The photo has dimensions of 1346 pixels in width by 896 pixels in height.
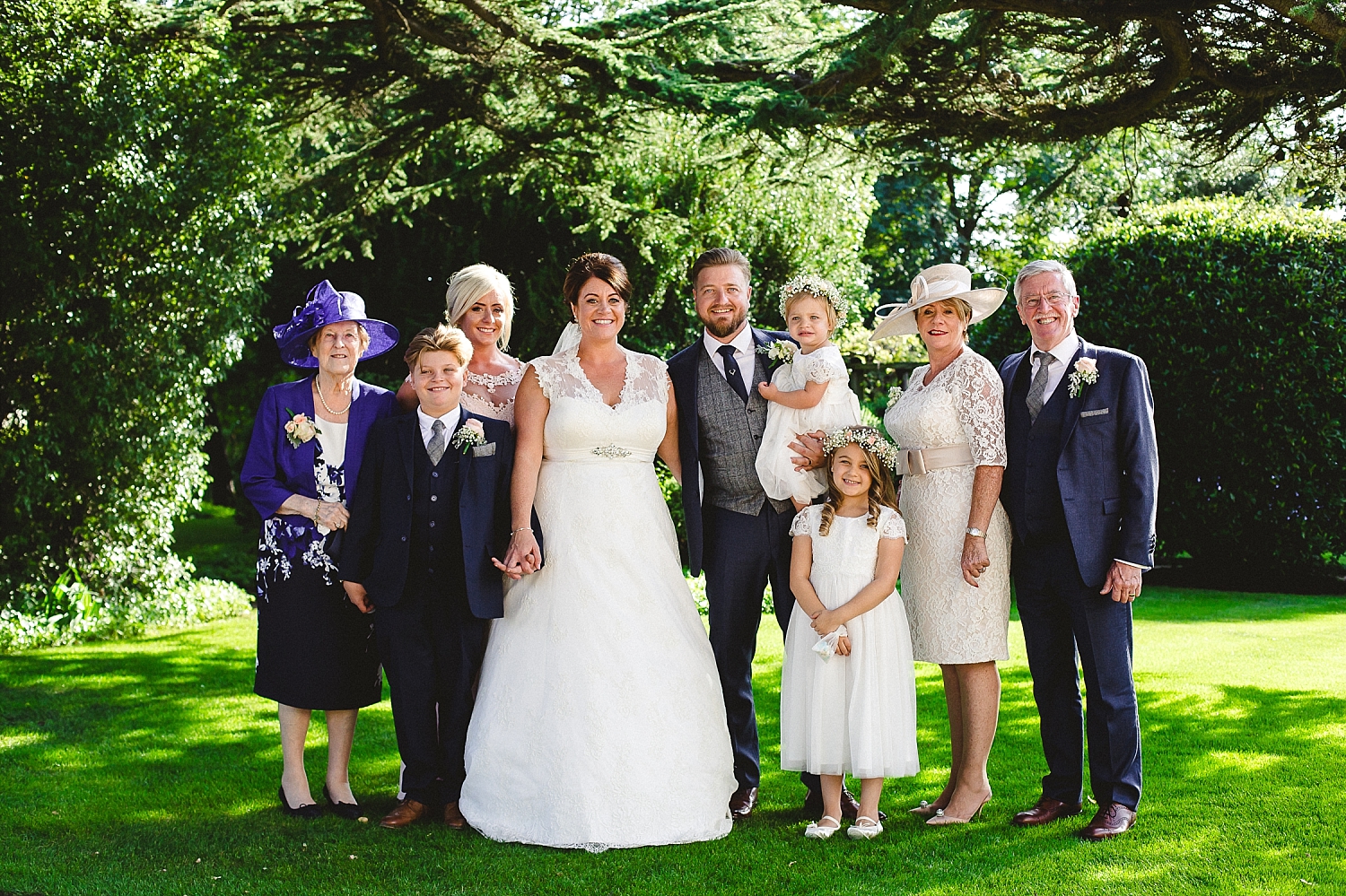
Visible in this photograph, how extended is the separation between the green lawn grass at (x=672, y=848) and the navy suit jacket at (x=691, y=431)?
3.76 feet

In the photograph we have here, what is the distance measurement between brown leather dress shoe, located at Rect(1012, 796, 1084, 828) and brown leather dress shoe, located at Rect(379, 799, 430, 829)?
7.50 ft

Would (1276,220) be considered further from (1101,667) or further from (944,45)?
(1101,667)

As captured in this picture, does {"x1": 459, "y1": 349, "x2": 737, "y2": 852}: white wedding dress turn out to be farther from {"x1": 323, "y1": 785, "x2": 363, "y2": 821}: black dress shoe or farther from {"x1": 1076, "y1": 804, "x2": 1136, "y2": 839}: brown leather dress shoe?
{"x1": 1076, "y1": 804, "x2": 1136, "y2": 839}: brown leather dress shoe

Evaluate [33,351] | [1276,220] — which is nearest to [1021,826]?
[33,351]

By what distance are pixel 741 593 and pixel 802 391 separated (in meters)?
0.85

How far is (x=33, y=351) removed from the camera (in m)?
8.54

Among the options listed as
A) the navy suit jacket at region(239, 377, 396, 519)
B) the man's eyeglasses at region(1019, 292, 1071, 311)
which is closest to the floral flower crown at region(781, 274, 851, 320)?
the man's eyeglasses at region(1019, 292, 1071, 311)

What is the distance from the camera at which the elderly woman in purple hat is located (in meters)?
4.52

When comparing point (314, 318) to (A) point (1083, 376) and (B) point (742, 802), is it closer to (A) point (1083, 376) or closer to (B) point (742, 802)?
(B) point (742, 802)

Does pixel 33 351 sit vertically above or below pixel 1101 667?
above

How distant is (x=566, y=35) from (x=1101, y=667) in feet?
18.3

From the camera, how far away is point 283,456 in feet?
14.9

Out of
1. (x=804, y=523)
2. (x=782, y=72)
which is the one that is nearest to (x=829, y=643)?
(x=804, y=523)

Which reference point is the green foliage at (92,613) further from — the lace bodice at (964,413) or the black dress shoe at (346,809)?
the lace bodice at (964,413)
